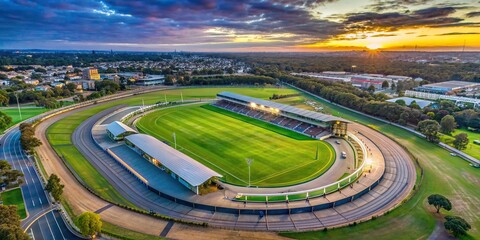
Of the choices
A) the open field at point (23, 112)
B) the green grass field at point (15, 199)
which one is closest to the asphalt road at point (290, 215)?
the green grass field at point (15, 199)

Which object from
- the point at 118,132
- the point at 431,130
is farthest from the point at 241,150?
the point at 431,130

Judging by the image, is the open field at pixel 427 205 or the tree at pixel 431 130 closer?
the open field at pixel 427 205

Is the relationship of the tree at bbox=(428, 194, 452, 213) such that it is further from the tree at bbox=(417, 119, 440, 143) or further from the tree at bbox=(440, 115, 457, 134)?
the tree at bbox=(440, 115, 457, 134)

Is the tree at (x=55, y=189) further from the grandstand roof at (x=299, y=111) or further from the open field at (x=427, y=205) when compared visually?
the grandstand roof at (x=299, y=111)

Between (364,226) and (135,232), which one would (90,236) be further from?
(364,226)

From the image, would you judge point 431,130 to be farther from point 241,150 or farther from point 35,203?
point 35,203

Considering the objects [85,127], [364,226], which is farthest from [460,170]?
[85,127]
